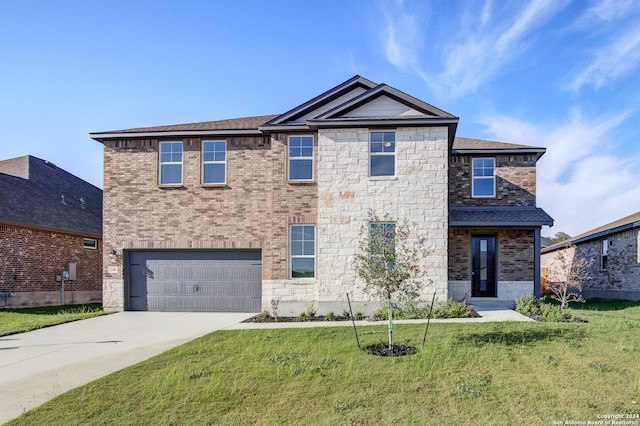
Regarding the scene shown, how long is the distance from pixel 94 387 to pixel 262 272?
26.3ft

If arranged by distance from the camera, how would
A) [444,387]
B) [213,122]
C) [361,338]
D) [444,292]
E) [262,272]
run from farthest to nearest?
[213,122]
[262,272]
[444,292]
[361,338]
[444,387]

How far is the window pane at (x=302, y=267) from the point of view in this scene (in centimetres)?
1344

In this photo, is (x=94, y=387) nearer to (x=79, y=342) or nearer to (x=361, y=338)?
(x=79, y=342)

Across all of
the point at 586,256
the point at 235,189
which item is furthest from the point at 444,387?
the point at 586,256

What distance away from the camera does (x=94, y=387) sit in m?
6.21

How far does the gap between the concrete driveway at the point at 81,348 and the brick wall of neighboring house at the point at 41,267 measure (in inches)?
232

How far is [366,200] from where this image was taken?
13.0m

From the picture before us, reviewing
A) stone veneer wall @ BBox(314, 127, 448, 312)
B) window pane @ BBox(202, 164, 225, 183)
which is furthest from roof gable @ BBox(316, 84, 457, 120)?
window pane @ BBox(202, 164, 225, 183)

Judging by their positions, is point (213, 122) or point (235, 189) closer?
point (235, 189)

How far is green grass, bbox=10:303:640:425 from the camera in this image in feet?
16.9

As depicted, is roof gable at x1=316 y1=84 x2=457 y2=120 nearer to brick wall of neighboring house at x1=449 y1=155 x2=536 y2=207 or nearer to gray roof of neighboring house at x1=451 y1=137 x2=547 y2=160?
gray roof of neighboring house at x1=451 y1=137 x2=547 y2=160

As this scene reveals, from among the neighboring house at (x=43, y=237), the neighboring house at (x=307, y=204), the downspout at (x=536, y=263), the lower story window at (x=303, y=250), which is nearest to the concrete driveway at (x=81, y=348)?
the neighboring house at (x=307, y=204)

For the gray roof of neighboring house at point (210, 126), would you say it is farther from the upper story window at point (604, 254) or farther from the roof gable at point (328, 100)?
the upper story window at point (604, 254)

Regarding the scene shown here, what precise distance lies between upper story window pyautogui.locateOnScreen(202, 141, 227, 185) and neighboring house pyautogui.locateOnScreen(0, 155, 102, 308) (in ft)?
27.6
